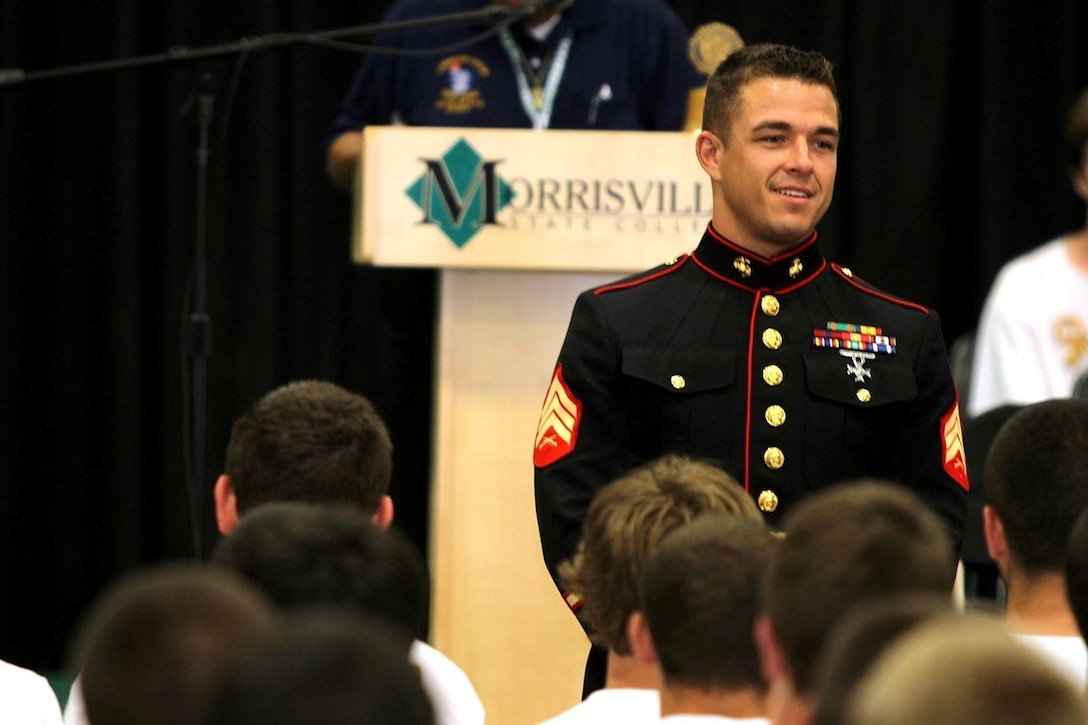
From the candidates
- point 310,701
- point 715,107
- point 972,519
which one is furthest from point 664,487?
point 972,519

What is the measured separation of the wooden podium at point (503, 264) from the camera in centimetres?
370

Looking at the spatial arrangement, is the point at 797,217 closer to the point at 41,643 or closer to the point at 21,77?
the point at 21,77

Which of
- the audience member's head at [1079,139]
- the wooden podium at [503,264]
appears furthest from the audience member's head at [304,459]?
the audience member's head at [1079,139]

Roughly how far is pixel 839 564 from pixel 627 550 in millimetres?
605

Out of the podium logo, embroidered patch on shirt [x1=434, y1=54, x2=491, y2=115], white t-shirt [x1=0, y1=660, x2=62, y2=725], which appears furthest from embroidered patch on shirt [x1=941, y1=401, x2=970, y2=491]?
embroidered patch on shirt [x1=434, y1=54, x2=491, y2=115]

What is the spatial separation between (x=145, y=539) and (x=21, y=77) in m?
1.75

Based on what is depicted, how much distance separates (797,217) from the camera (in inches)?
111

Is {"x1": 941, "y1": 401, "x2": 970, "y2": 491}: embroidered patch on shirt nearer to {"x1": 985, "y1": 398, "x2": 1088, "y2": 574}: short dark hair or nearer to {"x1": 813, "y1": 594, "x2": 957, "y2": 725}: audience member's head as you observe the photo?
{"x1": 985, "y1": 398, "x2": 1088, "y2": 574}: short dark hair

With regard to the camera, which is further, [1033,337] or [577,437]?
[1033,337]

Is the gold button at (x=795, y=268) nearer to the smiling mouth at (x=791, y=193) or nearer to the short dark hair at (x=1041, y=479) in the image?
the smiling mouth at (x=791, y=193)

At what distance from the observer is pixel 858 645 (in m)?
1.34

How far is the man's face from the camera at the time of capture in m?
2.82

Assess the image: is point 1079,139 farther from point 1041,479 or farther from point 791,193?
point 1041,479

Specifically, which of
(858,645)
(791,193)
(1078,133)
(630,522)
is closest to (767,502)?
(791,193)
